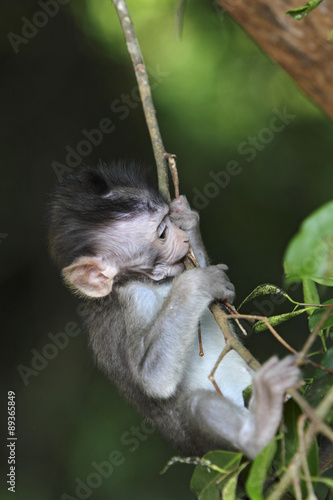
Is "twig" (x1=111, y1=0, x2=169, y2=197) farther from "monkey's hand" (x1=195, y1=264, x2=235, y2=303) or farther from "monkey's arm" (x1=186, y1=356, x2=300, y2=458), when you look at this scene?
"monkey's arm" (x1=186, y1=356, x2=300, y2=458)

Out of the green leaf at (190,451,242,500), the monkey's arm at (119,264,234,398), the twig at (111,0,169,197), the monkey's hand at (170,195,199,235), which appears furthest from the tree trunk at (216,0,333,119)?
the green leaf at (190,451,242,500)

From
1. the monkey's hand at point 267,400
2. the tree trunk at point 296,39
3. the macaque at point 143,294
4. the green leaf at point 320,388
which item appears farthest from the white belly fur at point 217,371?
the tree trunk at point 296,39

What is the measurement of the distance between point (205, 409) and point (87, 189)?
4.69 ft

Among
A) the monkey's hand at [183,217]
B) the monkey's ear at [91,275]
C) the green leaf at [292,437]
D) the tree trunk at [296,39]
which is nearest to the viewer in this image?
the green leaf at [292,437]

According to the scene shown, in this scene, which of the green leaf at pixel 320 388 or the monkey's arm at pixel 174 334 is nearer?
the green leaf at pixel 320 388

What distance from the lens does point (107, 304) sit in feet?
11.0

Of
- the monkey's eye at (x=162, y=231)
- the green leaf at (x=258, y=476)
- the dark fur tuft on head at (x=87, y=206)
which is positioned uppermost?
the dark fur tuft on head at (x=87, y=206)

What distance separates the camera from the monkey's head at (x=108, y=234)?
128 inches

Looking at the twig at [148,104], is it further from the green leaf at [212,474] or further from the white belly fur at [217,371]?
the green leaf at [212,474]

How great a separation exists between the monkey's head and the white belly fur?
1.57 feet

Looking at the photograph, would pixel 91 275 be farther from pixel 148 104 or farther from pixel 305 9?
pixel 305 9

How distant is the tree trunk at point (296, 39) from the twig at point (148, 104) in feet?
3.55

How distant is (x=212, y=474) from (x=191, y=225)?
6.02 ft

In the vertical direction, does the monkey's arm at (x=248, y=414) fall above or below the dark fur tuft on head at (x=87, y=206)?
below
